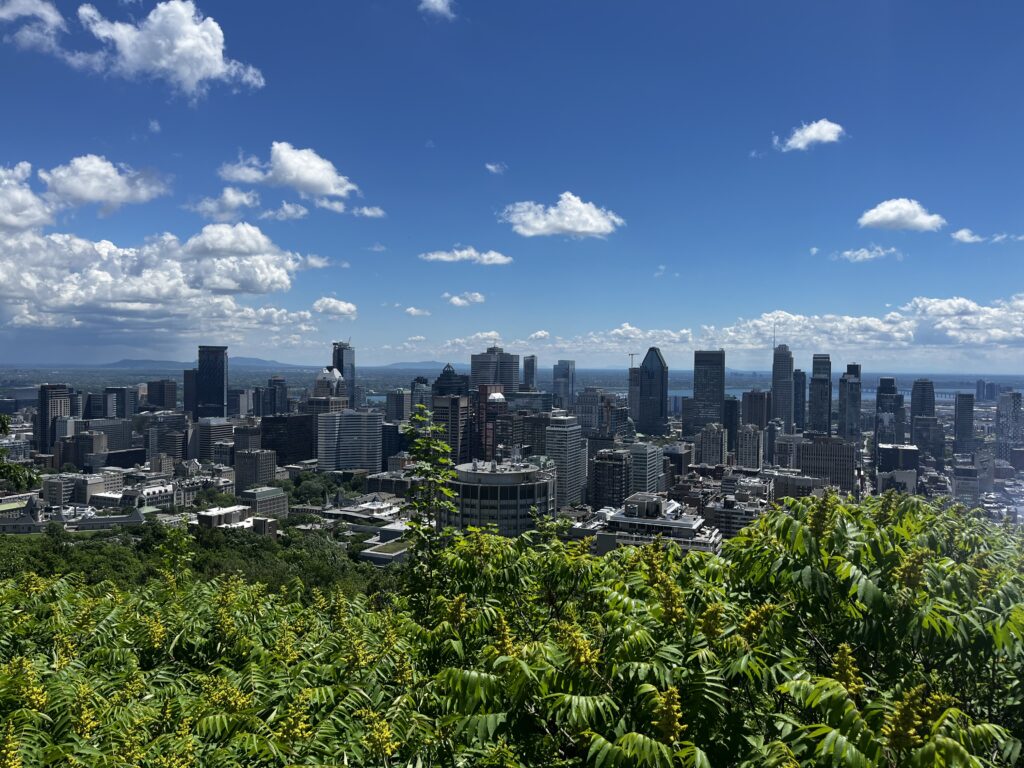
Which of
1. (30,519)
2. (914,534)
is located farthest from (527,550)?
(30,519)

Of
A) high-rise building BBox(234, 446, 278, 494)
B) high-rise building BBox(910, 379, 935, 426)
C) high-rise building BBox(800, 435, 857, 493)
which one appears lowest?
high-rise building BBox(234, 446, 278, 494)

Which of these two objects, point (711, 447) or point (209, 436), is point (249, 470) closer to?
point (209, 436)

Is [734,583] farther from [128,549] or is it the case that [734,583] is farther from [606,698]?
[128,549]

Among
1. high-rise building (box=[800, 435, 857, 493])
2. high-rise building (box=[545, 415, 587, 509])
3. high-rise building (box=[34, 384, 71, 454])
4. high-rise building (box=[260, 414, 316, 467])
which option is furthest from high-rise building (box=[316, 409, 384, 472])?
high-rise building (box=[800, 435, 857, 493])

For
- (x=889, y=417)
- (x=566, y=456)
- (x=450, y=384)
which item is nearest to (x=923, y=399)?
(x=889, y=417)

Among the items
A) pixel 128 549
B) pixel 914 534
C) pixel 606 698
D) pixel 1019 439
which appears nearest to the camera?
pixel 606 698

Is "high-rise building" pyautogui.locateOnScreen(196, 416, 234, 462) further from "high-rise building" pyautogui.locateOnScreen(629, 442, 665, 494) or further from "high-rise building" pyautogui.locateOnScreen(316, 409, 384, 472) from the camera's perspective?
"high-rise building" pyautogui.locateOnScreen(629, 442, 665, 494)
